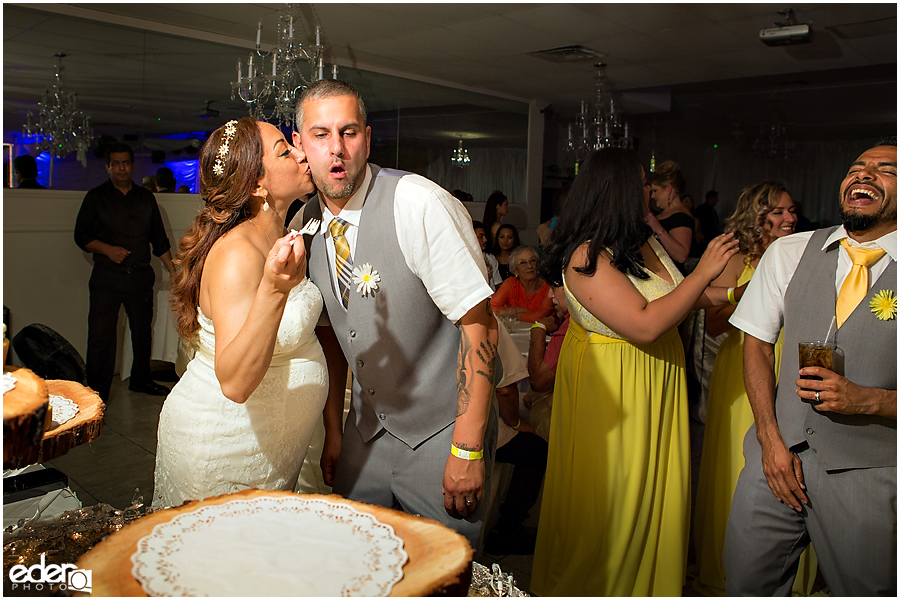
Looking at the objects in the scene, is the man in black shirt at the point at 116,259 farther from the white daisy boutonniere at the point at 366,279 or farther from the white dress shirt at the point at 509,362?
the white daisy boutonniere at the point at 366,279

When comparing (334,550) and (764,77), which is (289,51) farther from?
(764,77)

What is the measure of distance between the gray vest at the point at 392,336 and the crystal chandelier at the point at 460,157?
7814 mm

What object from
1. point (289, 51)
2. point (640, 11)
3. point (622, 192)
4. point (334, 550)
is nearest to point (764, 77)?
point (640, 11)

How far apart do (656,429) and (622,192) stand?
76cm

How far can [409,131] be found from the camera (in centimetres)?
866

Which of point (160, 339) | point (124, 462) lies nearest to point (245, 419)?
point (124, 462)

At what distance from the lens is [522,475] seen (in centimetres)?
293

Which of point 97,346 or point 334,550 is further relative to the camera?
point 97,346

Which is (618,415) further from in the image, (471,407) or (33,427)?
(33,427)

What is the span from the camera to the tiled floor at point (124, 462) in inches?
126

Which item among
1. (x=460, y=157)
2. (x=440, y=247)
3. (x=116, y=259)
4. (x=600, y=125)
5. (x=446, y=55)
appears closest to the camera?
(x=440, y=247)

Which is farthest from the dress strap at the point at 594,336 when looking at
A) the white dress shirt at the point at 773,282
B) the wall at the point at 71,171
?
the wall at the point at 71,171

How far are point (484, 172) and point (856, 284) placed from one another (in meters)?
8.20

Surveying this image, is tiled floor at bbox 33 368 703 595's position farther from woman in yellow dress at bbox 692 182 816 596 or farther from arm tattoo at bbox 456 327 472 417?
arm tattoo at bbox 456 327 472 417
